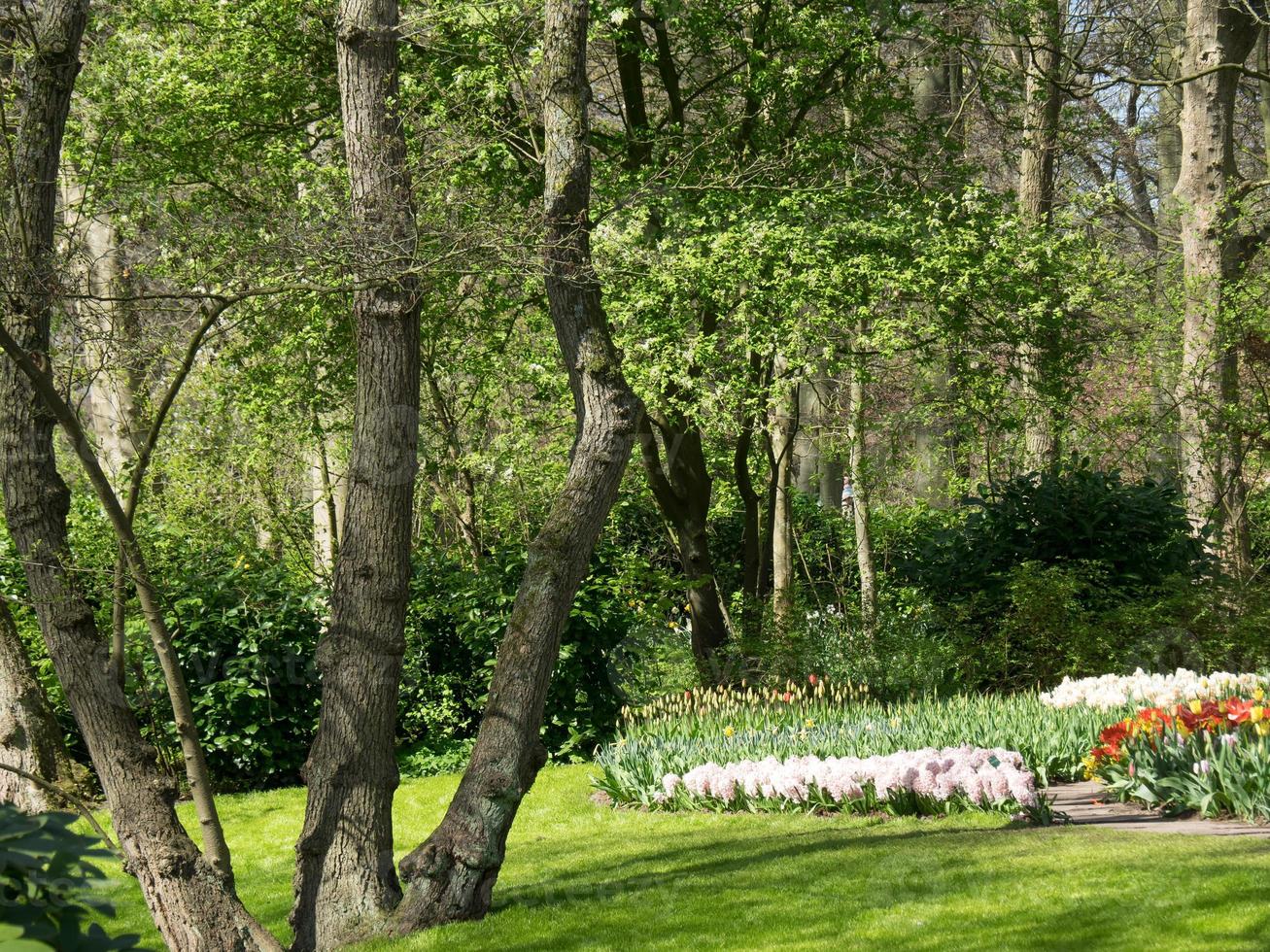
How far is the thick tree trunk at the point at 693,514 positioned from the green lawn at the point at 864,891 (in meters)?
4.97

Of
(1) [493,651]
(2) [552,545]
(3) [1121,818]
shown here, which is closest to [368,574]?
(2) [552,545]

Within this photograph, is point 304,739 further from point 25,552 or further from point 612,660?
point 25,552

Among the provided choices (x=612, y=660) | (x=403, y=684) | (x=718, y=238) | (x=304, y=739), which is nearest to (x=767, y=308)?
(x=718, y=238)

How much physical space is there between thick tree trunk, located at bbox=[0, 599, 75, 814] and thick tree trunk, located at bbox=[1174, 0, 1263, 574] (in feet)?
34.5

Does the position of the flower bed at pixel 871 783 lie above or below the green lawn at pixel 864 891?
Result: above

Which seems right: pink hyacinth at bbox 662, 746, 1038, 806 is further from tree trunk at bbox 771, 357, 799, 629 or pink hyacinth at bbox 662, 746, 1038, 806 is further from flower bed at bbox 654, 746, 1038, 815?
tree trunk at bbox 771, 357, 799, 629

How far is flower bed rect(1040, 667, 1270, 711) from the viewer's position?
840 centimetres

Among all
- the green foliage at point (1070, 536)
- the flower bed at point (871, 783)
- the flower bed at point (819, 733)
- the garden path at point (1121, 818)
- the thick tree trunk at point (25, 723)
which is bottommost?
the garden path at point (1121, 818)

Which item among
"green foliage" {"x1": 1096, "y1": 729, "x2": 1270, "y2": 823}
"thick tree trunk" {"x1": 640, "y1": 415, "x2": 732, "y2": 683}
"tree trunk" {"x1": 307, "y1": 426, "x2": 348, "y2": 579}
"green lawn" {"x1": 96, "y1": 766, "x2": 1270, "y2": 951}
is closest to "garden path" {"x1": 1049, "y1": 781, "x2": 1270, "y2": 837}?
"green foliage" {"x1": 1096, "y1": 729, "x2": 1270, "y2": 823}

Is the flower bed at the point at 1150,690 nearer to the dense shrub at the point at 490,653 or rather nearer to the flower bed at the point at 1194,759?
the flower bed at the point at 1194,759

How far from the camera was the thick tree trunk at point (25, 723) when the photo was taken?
923 centimetres

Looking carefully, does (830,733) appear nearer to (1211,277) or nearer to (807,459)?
(1211,277)

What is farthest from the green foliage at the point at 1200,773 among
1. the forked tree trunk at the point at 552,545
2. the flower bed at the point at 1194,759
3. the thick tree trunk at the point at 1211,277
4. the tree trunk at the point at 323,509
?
the tree trunk at the point at 323,509

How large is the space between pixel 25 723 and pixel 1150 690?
25.8ft
